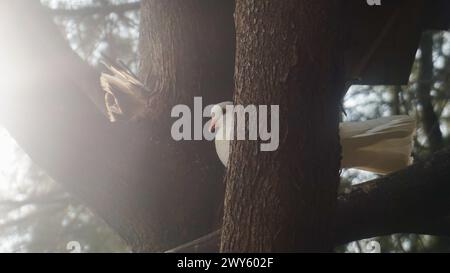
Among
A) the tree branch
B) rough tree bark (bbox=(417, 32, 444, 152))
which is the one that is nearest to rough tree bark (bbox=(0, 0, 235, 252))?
the tree branch

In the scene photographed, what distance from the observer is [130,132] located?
7.89ft

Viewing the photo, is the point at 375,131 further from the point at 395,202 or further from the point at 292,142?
the point at 292,142

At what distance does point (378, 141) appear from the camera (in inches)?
86.7

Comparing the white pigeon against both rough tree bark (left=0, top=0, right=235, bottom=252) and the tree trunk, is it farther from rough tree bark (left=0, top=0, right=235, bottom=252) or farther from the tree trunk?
the tree trunk

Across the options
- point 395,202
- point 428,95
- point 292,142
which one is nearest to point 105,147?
point 292,142

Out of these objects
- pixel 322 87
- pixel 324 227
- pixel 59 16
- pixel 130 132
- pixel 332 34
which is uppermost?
pixel 59 16

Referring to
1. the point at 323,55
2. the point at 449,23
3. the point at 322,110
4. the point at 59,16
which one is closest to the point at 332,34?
the point at 323,55

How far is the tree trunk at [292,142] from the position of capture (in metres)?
1.63

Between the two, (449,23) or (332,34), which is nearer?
(332,34)

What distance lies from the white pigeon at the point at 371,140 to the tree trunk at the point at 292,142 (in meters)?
0.44

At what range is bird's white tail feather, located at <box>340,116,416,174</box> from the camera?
2162mm

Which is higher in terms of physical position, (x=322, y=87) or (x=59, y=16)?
(x=59, y=16)
